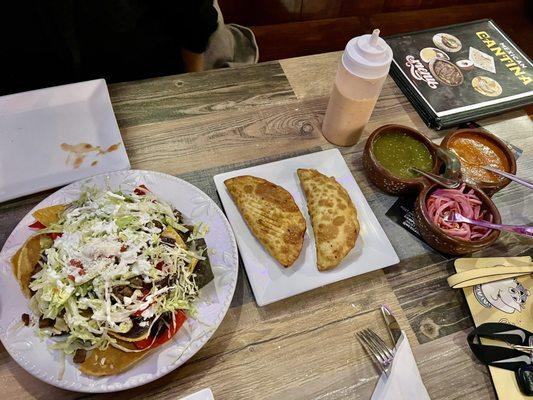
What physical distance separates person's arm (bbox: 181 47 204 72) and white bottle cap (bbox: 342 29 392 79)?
2.67 feet

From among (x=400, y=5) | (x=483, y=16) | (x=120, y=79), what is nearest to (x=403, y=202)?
(x=120, y=79)

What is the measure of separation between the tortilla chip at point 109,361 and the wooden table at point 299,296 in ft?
0.36

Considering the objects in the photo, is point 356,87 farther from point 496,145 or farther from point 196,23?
point 196,23

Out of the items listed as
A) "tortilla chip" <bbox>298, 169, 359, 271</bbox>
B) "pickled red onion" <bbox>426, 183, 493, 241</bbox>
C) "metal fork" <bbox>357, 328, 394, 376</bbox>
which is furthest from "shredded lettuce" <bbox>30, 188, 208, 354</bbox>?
"pickled red onion" <bbox>426, 183, 493, 241</bbox>

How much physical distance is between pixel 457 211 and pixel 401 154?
273 millimetres

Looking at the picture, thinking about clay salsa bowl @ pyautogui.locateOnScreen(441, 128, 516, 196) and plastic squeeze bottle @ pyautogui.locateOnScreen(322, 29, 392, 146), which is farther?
clay salsa bowl @ pyautogui.locateOnScreen(441, 128, 516, 196)

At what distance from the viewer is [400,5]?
3180 millimetres

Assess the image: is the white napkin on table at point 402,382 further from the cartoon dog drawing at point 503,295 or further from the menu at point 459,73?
the menu at point 459,73

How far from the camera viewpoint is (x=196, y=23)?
5.75 feet

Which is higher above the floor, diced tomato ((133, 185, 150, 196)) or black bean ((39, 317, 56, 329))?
diced tomato ((133, 185, 150, 196))

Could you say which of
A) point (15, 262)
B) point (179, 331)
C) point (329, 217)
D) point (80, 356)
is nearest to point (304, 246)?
point (329, 217)

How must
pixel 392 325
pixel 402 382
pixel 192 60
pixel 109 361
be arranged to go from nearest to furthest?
pixel 109 361 < pixel 402 382 < pixel 392 325 < pixel 192 60

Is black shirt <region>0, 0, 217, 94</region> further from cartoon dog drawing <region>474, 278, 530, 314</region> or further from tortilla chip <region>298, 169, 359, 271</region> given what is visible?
cartoon dog drawing <region>474, 278, 530, 314</region>

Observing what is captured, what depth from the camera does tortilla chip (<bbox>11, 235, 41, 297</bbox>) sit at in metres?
1.10
